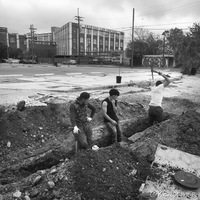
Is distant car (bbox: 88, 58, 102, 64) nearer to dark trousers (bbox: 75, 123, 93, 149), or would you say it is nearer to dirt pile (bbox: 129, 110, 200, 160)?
dirt pile (bbox: 129, 110, 200, 160)

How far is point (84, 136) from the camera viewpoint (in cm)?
447

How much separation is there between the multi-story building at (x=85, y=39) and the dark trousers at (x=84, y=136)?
7613cm

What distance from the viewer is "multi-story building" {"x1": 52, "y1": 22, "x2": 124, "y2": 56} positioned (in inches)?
3260

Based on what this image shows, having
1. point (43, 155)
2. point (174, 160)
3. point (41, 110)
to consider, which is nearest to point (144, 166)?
point (174, 160)

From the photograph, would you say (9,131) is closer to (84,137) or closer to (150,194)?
(84,137)

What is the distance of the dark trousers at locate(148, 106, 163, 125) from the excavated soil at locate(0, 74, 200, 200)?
0.44 m

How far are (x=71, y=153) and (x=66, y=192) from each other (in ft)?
6.15

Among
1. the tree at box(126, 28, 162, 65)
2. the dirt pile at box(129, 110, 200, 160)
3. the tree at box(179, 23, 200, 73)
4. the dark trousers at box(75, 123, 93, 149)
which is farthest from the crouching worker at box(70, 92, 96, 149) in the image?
the tree at box(126, 28, 162, 65)

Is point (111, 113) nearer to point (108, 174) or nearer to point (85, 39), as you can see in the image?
point (108, 174)

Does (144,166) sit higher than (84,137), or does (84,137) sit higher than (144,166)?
(84,137)

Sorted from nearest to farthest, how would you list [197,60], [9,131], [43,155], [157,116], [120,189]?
[120,189] < [43,155] < [9,131] < [157,116] < [197,60]

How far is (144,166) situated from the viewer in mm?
3797

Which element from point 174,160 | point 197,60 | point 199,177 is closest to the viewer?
point 199,177

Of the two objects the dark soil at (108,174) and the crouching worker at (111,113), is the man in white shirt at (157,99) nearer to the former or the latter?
the crouching worker at (111,113)
